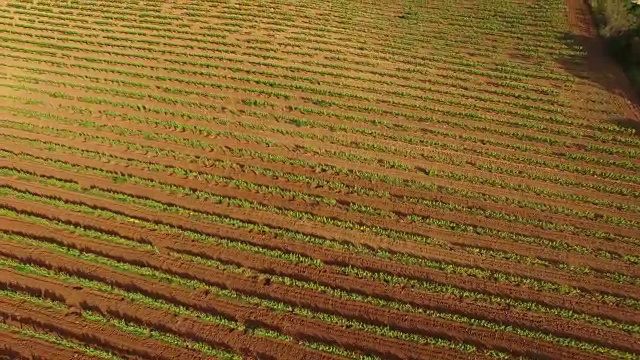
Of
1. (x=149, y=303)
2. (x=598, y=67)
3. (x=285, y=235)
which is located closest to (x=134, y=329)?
(x=149, y=303)

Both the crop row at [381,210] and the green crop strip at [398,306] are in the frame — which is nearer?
the green crop strip at [398,306]

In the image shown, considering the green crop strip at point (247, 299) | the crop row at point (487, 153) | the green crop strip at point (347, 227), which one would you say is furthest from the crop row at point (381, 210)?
the green crop strip at point (247, 299)

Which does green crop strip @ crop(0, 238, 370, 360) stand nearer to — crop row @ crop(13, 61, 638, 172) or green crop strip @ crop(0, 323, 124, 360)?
green crop strip @ crop(0, 323, 124, 360)

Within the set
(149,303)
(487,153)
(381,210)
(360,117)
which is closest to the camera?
(149,303)

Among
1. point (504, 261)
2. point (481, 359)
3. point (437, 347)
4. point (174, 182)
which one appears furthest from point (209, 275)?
point (504, 261)

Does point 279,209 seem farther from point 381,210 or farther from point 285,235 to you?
point 381,210

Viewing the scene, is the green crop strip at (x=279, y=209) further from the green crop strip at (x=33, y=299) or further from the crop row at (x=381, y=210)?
the green crop strip at (x=33, y=299)

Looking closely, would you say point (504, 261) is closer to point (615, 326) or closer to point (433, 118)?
point (615, 326)
